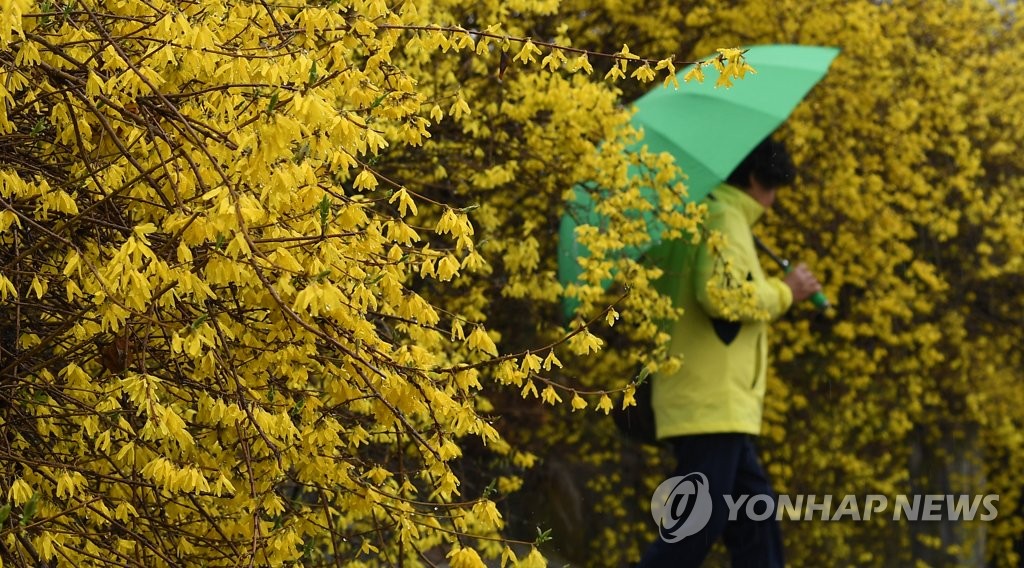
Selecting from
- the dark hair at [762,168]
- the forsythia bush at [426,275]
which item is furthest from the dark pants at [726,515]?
the dark hair at [762,168]

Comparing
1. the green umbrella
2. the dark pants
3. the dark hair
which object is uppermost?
the green umbrella

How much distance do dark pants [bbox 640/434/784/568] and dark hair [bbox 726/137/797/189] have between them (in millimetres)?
1089

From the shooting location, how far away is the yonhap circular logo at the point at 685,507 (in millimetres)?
5301

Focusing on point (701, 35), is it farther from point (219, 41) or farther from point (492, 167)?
point (219, 41)

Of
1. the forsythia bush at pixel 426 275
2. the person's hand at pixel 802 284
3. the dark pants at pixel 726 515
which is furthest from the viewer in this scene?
the person's hand at pixel 802 284

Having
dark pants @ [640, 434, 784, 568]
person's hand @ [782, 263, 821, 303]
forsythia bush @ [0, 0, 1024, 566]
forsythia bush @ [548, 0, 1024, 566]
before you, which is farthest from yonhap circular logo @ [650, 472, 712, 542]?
forsythia bush @ [548, 0, 1024, 566]

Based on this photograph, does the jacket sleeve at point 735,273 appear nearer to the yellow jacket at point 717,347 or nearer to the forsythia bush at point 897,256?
the yellow jacket at point 717,347

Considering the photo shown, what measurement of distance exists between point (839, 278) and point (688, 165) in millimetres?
2337

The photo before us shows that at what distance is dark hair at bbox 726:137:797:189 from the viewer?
231 inches

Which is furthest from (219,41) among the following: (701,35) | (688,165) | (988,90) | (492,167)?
(988,90)

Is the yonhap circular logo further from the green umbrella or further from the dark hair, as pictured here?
the dark hair

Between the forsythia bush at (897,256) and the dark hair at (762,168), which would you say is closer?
the dark hair at (762,168)

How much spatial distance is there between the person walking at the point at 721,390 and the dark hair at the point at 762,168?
8cm

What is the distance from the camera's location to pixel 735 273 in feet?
17.9
